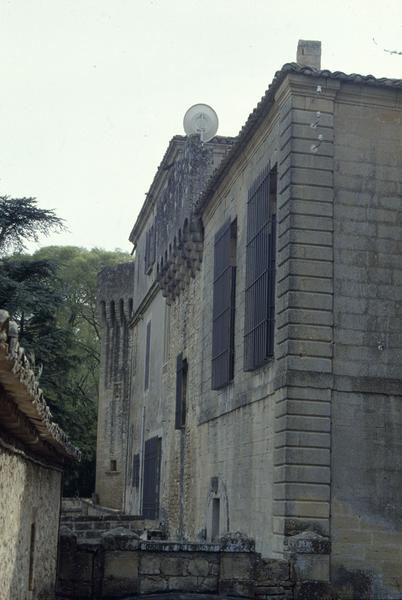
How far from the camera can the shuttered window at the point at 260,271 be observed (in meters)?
16.0

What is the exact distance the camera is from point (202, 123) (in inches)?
1020

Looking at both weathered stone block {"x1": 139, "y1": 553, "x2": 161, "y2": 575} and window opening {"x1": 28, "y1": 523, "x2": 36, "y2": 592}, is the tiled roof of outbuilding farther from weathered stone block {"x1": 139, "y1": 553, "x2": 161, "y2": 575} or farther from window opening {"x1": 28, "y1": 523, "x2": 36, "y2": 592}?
window opening {"x1": 28, "y1": 523, "x2": 36, "y2": 592}

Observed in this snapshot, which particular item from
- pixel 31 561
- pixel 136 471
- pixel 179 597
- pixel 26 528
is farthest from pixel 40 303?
pixel 26 528

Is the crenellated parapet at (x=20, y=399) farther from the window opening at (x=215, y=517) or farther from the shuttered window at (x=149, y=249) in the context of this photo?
the shuttered window at (x=149, y=249)

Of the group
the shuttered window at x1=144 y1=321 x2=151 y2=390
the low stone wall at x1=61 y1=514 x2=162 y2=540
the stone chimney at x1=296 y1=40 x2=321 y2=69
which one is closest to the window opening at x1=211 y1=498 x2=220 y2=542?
the low stone wall at x1=61 y1=514 x2=162 y2=540

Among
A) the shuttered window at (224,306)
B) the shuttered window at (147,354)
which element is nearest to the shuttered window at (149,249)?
the shuttered window at (147,354)

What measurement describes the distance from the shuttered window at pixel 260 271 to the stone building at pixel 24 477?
15.8 feet

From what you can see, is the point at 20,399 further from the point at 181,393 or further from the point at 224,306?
the point at 181,393

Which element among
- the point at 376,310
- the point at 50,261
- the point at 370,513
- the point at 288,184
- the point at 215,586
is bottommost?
the point at 215,586

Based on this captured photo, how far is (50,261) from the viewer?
28.1m

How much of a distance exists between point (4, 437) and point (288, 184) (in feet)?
28.6

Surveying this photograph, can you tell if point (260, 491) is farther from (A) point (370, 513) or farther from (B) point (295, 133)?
(B) point (295, 133)

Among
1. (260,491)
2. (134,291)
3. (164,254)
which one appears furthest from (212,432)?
(134,291)

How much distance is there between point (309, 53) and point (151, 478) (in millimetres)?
16426
